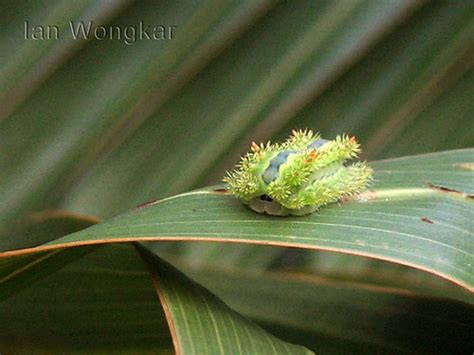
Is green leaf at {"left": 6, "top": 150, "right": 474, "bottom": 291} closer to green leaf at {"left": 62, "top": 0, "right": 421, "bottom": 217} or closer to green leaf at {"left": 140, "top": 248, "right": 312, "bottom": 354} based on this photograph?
green leaf at {"left": 140, "top": 248, "right": 312, "bottom": 354}

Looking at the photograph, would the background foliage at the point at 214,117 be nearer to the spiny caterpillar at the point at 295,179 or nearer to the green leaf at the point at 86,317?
the green leaf at the point at 86,317

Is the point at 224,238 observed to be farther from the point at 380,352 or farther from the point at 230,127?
the point at 230,127

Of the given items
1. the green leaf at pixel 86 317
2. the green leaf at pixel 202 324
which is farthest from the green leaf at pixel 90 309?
the green leaf at pixel 202 324

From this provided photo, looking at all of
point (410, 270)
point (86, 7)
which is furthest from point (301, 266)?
point (86, 7)

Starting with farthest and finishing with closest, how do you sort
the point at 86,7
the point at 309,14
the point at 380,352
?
the point at 309,14 → the point at 86,7 → the point at 380,352

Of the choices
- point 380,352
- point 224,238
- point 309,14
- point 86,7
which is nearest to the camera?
point 224,238

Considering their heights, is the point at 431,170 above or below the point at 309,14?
below
